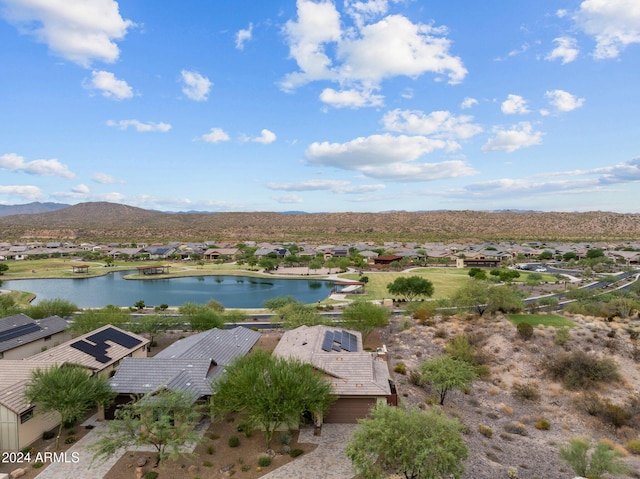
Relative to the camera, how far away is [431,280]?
261 ft

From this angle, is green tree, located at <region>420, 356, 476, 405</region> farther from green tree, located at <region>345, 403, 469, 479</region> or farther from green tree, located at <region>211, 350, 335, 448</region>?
green tree, located at <region>345, 403, 469, 479</region>

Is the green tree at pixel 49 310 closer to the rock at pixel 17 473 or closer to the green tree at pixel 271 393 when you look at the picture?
the rock at pixel 17 473

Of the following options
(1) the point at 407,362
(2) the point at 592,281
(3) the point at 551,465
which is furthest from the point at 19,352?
(2) the point at 592,281

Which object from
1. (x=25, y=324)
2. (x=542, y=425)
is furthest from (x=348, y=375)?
(x=25, y=324)

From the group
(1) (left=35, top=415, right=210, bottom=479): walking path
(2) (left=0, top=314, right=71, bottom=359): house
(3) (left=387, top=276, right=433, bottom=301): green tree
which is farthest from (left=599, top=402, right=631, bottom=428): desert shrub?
(2) (left=0, top=314, right=71, bottom=359): house

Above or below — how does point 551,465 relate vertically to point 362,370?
below

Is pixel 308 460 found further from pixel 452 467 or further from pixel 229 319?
pixel 229 319

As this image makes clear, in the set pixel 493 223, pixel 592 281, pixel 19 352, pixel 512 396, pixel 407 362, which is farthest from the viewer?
pixel 493 223

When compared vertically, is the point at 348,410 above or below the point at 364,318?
below

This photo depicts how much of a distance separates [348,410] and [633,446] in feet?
55.6

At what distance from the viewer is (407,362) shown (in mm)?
35406

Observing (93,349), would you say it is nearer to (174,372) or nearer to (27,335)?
(174,372)

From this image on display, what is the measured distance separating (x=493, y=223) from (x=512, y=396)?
185368 millimetres

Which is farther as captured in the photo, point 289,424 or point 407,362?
point 407,362
